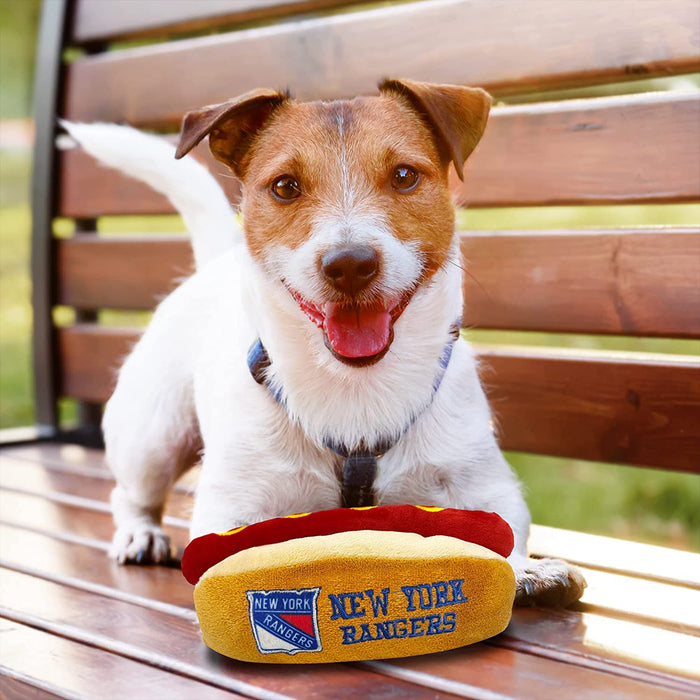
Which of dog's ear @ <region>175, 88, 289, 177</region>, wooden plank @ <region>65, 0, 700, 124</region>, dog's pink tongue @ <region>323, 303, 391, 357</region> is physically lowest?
dog's pink tongue @ <region>323, 303, 391, 357</region>

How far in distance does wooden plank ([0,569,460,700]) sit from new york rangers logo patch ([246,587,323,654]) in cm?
5

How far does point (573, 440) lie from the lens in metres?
2.22

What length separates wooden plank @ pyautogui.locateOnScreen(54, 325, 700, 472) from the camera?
204 centimetres

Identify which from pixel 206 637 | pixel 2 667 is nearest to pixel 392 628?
pixel 206 637

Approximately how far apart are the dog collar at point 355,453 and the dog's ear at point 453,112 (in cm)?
32

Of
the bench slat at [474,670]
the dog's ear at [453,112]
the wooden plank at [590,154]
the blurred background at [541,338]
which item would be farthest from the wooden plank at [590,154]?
the bench slat at [474,670]

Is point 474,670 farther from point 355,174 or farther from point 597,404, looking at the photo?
point 597,404

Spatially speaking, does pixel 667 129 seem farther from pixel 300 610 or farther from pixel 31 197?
pixel 31 197

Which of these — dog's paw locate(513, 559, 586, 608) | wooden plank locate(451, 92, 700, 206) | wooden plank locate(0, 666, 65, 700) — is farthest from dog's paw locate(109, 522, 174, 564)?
wooden plank locate(451, 92, 700, 206)

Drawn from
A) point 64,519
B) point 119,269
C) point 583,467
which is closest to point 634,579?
point 64,519

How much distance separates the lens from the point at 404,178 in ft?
5.15

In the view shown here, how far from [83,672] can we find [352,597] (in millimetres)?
413

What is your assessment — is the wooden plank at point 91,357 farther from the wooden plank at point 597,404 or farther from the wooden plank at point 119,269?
the wooden plank at point 597,404

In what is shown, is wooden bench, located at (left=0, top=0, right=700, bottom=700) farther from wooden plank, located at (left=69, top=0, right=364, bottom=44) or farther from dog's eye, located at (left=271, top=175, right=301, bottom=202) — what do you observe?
dog's eye, located at (left=271, top=175, right=301, bottom=202)
